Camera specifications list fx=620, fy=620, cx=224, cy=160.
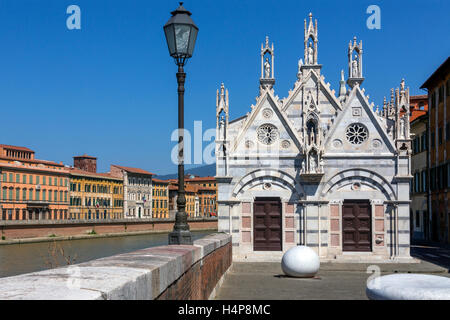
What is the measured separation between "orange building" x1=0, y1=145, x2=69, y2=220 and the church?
6301cm

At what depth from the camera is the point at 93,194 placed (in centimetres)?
10412

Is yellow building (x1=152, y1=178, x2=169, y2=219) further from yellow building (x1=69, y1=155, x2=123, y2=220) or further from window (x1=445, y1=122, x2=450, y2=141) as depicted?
window (x1=445, y1=122, x2=450, y2=141)

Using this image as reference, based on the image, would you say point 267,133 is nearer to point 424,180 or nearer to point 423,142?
point 423,142

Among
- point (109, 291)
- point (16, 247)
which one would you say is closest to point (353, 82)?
point (109, 291)

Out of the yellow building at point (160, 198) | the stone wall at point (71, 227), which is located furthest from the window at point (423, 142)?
the yellow building at point (160, 198)

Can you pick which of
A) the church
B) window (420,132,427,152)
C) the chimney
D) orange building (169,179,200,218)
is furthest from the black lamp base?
orange building (169,179,200,218)

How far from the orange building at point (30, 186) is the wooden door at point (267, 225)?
208 feet

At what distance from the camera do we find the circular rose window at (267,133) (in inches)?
942

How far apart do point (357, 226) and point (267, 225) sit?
3365mm

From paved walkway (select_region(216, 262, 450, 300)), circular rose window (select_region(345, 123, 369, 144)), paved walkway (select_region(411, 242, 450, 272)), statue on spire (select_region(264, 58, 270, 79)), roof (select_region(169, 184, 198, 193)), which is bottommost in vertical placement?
paved walkway (select_region(411, 242, 450, 272))

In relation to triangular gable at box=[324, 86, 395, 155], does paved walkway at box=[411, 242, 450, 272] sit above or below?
below

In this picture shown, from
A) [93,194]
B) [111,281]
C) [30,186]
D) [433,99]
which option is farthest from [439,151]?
[93,194]

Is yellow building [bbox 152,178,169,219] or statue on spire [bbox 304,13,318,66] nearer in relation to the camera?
statue on spire [bbox 304,13,318,66]

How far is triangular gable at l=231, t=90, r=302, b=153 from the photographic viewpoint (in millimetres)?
23814
